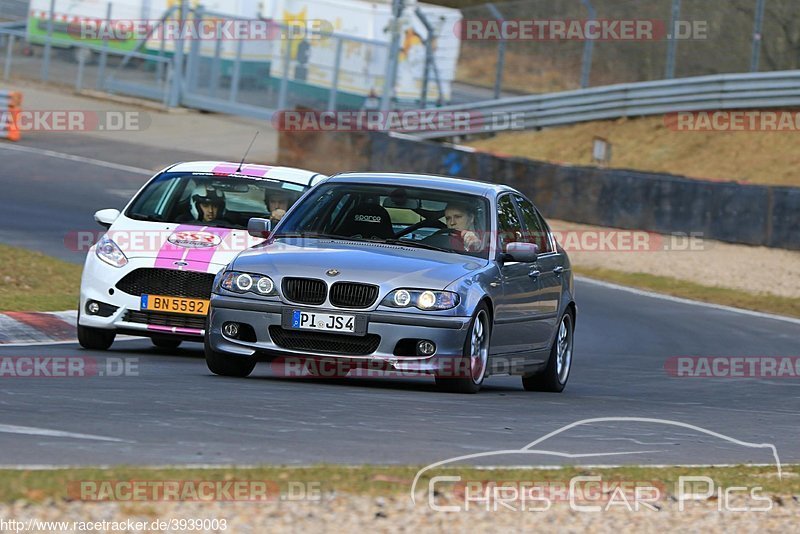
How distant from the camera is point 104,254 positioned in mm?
11602

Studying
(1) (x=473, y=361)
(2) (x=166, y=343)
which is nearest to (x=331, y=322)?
(1) (x=473, y=361)

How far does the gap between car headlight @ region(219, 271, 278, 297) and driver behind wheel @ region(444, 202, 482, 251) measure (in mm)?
1444

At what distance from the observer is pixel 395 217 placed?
34.0ft

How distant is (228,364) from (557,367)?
2.77 metres

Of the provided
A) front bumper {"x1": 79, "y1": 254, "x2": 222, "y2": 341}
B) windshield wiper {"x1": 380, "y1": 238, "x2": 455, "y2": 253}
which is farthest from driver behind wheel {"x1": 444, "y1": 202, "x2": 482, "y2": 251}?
front bumper {"x1": 79, "y1": 254, "x2": 222, "y2": 341}

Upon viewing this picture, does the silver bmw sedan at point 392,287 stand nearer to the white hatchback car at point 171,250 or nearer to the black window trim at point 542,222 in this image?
the black window trim at point 542,222

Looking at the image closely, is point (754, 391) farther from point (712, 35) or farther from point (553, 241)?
point (712, 35)

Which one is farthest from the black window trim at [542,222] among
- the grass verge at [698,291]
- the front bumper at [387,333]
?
the grass verge at [698,291]

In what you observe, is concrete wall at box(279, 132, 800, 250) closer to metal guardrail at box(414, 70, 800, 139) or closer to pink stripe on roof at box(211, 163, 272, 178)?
metal guardrail at box(414, 70, 800, 139)

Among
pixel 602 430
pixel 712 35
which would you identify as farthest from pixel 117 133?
pixel 602 430

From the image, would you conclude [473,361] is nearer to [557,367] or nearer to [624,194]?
[557,367]

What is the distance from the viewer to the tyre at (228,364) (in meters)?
9.72

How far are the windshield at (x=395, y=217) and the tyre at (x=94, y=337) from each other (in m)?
2.02

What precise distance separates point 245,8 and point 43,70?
5446mm
